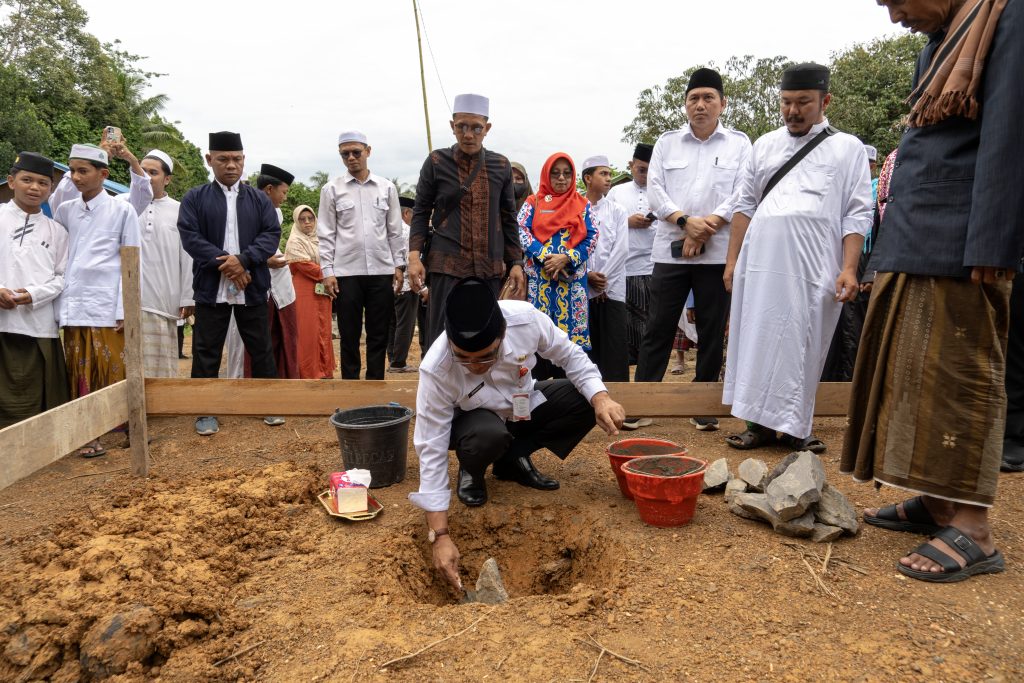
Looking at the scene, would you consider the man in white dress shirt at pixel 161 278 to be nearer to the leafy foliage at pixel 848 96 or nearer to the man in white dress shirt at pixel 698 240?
the man in white dress shirt at pixel 698 240

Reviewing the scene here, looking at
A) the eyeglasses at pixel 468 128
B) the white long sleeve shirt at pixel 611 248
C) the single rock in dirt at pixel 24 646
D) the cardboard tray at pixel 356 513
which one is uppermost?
the eyeglasses at pixel 468 128

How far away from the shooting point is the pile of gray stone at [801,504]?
272cm

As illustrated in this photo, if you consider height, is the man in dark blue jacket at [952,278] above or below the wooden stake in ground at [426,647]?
above

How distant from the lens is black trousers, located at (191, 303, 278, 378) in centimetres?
464

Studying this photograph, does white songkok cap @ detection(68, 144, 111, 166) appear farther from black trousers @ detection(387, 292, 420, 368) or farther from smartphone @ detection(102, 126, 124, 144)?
black trousers @ detection(387, 292, 420, 368)

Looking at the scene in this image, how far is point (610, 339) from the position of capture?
499 cm

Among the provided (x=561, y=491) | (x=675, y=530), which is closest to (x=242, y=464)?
(x=561, y=491)

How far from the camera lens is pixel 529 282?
15.3 ft

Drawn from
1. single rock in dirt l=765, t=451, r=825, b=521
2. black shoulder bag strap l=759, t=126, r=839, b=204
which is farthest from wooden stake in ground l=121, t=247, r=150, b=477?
black shoulder bag strap l=759, t=126, r=839, b=204

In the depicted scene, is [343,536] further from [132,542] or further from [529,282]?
[529,282]

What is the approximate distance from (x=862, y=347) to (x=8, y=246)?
4.84 meters

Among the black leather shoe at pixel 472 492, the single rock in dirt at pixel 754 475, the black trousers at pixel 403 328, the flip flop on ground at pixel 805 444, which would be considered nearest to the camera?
the single rock in dirt at pixel 754 475

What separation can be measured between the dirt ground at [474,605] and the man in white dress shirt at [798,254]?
653mm

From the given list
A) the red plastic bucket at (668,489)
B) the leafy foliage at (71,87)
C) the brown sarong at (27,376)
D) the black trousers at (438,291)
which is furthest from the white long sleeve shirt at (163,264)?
the leafy foliage at (71,87)
